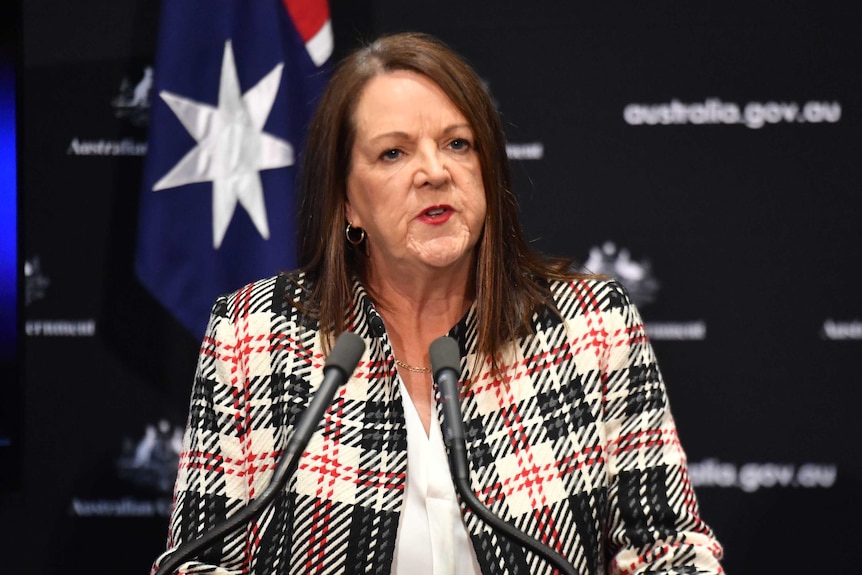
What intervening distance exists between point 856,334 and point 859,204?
40cm

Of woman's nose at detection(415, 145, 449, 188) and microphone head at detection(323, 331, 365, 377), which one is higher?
woman's nose at detection(415, 145, 449, 188)

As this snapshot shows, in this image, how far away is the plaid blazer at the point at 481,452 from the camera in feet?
6.81

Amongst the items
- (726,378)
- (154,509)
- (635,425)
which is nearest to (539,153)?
(726,378)

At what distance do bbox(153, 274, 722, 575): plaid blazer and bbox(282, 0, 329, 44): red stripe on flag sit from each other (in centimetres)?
126

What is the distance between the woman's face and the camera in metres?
2.17

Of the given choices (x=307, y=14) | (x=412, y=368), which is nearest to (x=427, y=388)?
(x=412, y=368)

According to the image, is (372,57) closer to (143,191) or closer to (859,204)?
(143,191)

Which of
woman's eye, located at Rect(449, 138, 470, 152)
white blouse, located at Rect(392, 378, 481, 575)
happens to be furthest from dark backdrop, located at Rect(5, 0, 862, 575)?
white blouse, located at Rect(392, 378, 481, 575)

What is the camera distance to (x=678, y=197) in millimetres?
3320

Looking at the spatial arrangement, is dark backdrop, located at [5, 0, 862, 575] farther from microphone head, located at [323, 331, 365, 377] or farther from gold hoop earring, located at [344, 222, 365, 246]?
microphone head, located at [323, 331, 365, 377]

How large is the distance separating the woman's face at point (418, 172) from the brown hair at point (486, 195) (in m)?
0.03

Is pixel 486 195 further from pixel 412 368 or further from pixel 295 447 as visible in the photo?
pixel 295 447

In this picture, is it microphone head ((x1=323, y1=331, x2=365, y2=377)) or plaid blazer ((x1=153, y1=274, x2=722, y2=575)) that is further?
plaid blazer ((x1=153, y1=274, x2=722, y2=575))

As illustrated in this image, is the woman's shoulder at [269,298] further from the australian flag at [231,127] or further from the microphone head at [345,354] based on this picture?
the australian flag at [231,127]
